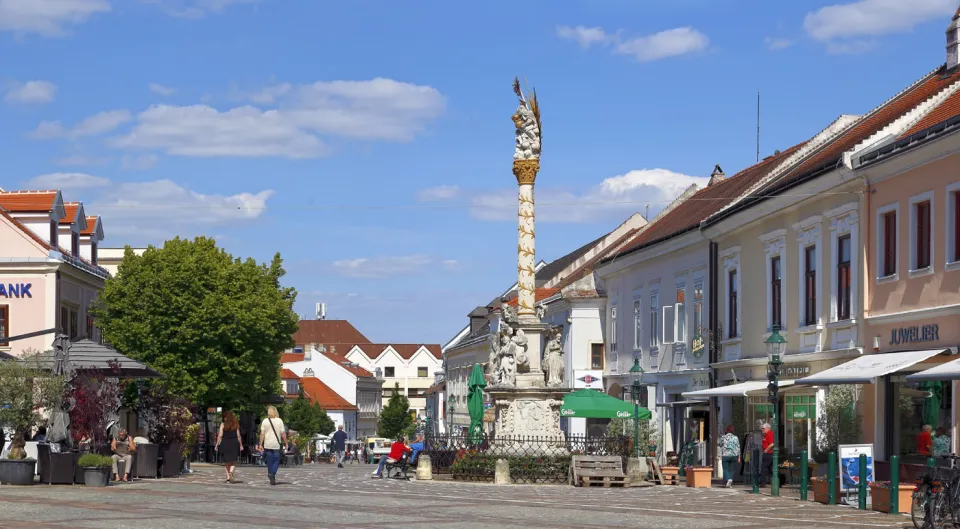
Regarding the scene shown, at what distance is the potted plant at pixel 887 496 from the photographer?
908 inches

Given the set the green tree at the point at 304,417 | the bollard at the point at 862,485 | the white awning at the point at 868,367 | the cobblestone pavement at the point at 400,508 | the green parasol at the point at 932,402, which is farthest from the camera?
the green tree at the point at 304,417

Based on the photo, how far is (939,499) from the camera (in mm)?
18688

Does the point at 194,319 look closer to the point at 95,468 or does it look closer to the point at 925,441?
the point at 95,468

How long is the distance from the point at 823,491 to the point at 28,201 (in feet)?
113

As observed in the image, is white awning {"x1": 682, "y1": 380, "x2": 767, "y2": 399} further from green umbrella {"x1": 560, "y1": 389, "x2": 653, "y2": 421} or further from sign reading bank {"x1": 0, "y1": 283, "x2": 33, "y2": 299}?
sign reading bank {"x1": 0, "y1": 283, "x2": 33, "y2": 299}

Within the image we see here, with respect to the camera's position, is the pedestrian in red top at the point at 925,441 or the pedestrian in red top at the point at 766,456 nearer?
the pedestrian in red top at the point at 925,441

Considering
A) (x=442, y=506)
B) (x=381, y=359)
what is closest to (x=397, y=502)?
(x=442, y=506)

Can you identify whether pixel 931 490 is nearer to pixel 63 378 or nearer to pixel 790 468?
pixel 790 468

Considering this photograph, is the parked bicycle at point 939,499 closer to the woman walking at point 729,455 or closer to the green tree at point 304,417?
the woman walking at point 729,455

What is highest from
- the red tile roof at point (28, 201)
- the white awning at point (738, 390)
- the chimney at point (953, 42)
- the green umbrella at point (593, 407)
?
the chimney at point (953, 42)

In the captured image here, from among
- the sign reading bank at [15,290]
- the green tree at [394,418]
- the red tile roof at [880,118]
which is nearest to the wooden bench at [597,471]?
the red tile roof at [880,118]

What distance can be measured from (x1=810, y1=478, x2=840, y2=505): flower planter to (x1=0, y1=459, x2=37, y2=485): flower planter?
14.3m

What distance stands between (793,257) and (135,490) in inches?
676

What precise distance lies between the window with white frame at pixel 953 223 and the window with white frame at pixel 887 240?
2.32 m
